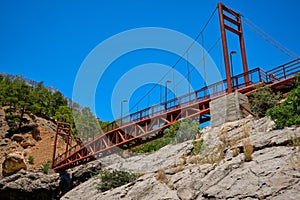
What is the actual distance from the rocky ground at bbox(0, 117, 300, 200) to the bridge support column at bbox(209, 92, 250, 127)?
910 mm

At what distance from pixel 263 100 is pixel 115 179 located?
8.94m

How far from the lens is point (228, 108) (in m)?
18.2

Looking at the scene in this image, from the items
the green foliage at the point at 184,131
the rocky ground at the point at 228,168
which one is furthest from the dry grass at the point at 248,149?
the green foliage at the point at 184,131

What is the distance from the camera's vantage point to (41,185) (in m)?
27.7

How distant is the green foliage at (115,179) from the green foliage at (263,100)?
7.67m

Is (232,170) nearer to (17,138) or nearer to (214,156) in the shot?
(214,156)

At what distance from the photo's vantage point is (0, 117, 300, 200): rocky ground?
8977mm

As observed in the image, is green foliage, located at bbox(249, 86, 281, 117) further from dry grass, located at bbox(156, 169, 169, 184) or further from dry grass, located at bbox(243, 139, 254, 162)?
dry grass, located at bbox(156, 169, 169, 184)

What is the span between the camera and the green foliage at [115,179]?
1579 centimetres

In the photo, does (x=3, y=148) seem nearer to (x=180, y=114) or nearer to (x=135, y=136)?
(x=135, y=136)

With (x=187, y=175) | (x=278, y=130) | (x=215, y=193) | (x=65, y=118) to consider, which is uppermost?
(x=65, y=118)

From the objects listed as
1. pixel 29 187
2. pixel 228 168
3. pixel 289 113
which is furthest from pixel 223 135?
pixel 29 187

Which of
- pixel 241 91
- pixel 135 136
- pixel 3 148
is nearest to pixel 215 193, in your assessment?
pixel 241 91

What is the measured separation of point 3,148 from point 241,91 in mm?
37034
